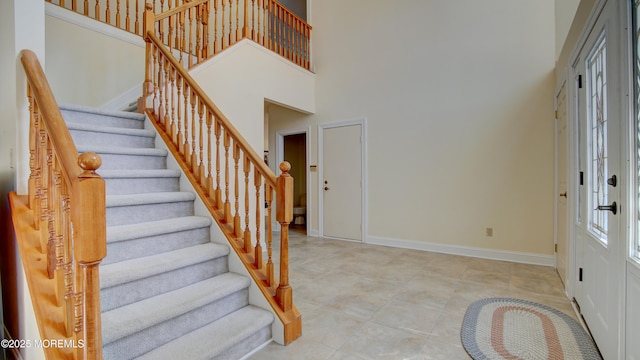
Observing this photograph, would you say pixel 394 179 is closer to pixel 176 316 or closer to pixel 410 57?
pixel 410 57

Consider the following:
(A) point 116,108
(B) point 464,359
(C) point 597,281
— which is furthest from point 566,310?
(A) point 116,108

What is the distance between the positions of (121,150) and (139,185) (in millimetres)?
334

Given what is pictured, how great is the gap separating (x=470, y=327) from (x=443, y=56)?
343 centimetres

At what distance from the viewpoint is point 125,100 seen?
3799mm

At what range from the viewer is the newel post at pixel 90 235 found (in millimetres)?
936

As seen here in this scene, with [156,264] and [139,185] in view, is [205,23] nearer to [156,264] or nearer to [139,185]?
[139,185]

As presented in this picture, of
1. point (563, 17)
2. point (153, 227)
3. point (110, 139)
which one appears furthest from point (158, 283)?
point (563, 17)

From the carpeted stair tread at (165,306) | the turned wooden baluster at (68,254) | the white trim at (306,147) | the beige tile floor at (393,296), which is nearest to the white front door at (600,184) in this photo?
the beige tile floor at (393,296)

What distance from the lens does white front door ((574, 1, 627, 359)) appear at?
58.9 inches

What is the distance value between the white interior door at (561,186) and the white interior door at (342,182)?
2.48 m

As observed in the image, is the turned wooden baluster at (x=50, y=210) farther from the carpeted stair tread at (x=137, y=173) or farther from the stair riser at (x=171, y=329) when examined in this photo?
the carpeted stair tread at (x=137, y=173)

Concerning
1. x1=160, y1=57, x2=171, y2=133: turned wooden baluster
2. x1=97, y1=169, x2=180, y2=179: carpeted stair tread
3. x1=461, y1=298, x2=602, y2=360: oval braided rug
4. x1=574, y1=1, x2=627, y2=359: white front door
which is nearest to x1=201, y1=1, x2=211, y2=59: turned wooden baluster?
x1=160, y1=57, x2=171, y2=133: turned wooden baluster

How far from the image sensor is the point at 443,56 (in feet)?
13.3

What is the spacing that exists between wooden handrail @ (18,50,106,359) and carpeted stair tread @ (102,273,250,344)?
18cm
